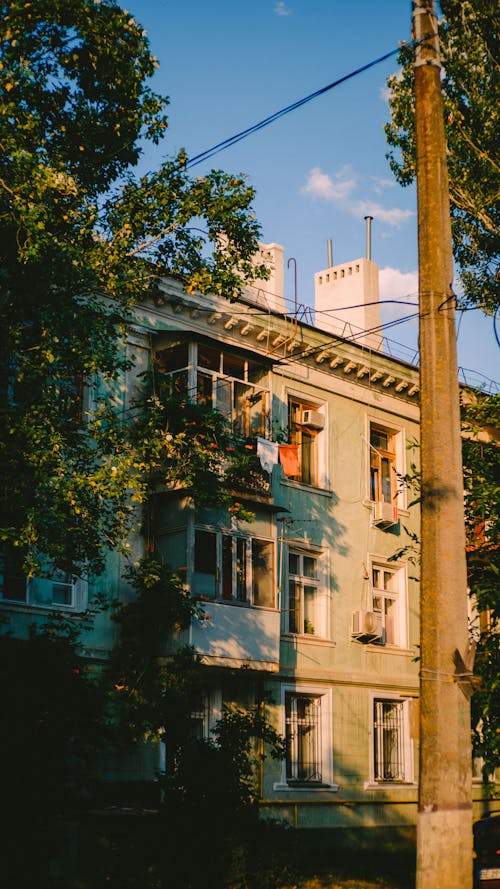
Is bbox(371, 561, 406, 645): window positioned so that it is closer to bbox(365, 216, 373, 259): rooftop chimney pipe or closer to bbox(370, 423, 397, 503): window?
bbox(370, 423, 397, 503): window

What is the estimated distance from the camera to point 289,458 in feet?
81.5

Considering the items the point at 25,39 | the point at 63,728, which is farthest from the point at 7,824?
the point at 25,39

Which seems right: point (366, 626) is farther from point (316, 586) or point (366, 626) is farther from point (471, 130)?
point (471, 130)

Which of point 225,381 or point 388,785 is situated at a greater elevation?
point 225,381

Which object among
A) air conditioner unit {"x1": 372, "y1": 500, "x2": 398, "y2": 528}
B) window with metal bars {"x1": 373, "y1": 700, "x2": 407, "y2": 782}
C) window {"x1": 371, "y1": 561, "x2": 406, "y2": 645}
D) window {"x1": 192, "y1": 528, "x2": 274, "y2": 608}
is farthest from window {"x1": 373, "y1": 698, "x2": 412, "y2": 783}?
window {"x1": 192, "y1": 528, "x2": 274, "y2": 608}

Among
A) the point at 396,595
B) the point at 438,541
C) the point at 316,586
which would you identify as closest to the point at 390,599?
the point at 396,595

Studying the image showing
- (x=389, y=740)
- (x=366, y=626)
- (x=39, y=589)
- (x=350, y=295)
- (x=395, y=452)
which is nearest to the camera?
(x=39, y=589)

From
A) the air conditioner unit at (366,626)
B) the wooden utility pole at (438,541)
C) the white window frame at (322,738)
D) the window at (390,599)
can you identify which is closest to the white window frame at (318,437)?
the window at (390,599)

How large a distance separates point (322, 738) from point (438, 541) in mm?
17610

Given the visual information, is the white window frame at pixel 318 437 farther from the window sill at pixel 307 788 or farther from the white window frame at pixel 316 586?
the window sill at pixel 307 788

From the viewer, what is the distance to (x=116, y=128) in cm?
1666

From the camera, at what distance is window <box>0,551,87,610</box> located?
19.9 metres

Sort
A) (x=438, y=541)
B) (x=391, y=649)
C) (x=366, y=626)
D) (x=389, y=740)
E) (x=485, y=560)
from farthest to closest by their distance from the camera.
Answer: (x=391, y=649) < (x=389, y=740) < (x=366, y=626) < (x=485, y=560) < (x=438, y=541)

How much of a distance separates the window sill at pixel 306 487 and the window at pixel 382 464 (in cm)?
220
